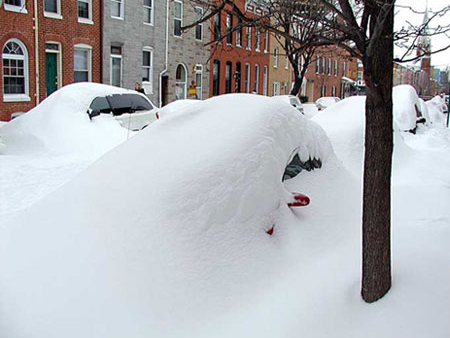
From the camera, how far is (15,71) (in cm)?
1906

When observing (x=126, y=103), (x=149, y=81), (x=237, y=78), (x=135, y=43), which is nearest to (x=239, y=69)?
(x=237, y=78)

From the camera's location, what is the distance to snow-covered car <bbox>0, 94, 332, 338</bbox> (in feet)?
10.0

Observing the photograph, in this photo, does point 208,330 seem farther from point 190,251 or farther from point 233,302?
point 190,251

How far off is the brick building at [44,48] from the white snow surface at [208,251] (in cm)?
1615

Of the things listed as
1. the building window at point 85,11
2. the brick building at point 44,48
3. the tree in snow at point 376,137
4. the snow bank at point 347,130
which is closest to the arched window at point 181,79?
the brick building at point 44,48

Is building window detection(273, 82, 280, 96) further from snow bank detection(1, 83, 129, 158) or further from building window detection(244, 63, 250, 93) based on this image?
snow bank detection(1, 83, 129, 158)

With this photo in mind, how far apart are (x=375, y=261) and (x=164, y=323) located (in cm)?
152

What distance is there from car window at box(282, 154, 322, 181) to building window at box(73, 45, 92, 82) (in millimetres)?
18233

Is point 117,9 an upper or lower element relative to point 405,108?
upper

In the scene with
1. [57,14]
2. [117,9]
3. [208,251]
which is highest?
[117,9]

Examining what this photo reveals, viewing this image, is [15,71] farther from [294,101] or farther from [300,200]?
[300,200]

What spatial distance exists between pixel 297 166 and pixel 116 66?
66.3 ft

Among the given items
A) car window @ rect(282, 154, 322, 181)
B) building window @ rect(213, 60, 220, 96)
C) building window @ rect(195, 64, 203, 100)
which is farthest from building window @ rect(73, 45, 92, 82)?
car window @ rect(282, 154, 322, 181)

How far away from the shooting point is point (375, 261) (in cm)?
346
